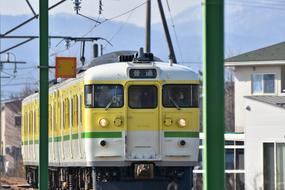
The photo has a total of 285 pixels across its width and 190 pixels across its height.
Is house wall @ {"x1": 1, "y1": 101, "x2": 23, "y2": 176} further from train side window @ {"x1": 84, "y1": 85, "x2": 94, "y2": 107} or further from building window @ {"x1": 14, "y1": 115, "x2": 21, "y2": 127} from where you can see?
train side window @ {"x1": 84, "y1": 85, "x2": 94, "y2": 107}

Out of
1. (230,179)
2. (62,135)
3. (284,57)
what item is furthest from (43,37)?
(284,57)

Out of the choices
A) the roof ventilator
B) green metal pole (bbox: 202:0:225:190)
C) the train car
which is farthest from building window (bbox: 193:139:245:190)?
green metal pole (bbox: 202:0:225:190)

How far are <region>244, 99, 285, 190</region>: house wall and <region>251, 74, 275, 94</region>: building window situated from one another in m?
8.03

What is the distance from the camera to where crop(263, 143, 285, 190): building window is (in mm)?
28703

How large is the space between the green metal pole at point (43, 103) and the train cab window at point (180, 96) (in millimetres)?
6680

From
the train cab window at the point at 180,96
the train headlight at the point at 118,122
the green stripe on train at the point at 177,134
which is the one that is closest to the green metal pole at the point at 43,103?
the train headlight at the point at 118,122

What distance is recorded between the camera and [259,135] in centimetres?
3019

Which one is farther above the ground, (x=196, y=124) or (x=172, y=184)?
(x=196, y=124)

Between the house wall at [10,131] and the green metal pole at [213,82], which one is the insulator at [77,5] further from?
the house wall at [10,131]

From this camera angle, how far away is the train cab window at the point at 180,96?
17.5 metres

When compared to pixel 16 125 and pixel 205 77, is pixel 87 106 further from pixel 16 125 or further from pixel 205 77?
pixel 16 125

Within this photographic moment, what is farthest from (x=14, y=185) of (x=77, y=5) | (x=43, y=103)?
(x=43, y=103)

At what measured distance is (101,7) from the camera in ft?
83.6

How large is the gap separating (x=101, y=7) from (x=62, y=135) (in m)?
5.98
